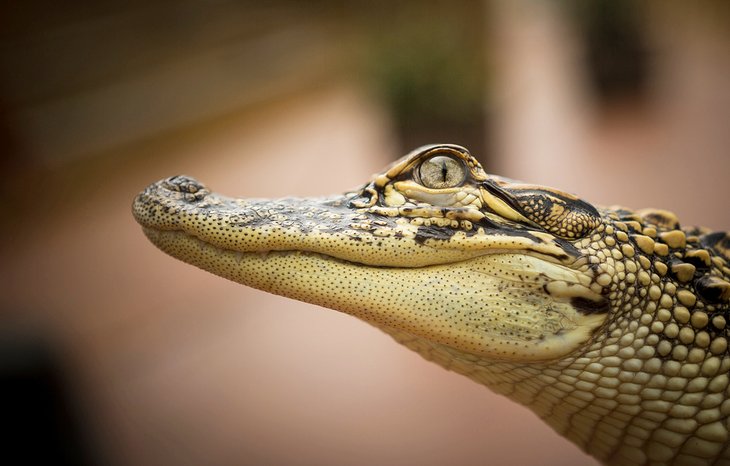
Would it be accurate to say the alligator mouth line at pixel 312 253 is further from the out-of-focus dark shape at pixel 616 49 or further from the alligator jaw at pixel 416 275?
the out-of-focus dark shape at pixel 616 49

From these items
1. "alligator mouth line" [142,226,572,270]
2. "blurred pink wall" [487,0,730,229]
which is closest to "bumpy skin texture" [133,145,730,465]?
"alligator mouth line" [142,226,572,270]

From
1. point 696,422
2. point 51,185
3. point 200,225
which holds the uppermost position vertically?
point 200,225

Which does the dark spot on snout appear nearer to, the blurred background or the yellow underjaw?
the yellow underjaw

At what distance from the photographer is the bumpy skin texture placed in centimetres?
118

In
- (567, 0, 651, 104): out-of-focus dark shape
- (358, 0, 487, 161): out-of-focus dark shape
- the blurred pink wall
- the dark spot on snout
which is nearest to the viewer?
the dark spot on snout

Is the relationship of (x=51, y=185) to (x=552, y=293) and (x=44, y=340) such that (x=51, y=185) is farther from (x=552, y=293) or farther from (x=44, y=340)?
(x=552, y=293)

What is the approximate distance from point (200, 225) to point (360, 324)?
2638mm

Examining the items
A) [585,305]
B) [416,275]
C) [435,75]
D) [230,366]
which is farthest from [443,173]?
[435,75]

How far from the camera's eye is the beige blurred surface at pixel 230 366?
9.23 feet

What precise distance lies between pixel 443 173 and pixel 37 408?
6.89ft

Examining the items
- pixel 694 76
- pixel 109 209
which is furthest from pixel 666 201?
pixel 109 209

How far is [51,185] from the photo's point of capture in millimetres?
5945

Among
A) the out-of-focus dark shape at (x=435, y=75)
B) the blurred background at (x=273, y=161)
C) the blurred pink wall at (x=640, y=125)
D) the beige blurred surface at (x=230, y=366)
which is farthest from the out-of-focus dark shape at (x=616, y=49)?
the beige blurred surface at (x=230, y=366)

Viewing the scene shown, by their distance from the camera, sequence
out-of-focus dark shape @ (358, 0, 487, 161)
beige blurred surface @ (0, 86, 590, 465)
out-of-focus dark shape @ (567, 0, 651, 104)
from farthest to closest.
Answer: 1. out-of-focus dark shape @ (567, 0, 651, 104)
2. out-of-focus dark shape @ (358, 0, 487, 161)
3. beige blurred surface @ (0, 86, 590, 465)
